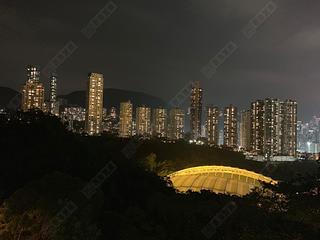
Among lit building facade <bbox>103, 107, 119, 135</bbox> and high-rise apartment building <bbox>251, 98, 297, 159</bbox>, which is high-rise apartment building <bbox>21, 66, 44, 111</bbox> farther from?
high-rise apartment building <bbox>251, 98, 297, 159</bbox>

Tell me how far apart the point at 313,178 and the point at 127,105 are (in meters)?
111

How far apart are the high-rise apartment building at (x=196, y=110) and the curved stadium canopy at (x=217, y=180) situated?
83789 millimetres

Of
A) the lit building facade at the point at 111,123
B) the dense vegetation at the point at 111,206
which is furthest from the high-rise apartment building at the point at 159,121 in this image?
the dense vegetation at the point at 111,206

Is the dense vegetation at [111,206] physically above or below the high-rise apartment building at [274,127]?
below

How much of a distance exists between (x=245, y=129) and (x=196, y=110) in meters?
24.8

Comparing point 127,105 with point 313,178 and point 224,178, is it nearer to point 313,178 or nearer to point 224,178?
point 224,178

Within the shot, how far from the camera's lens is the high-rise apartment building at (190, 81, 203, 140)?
120 m

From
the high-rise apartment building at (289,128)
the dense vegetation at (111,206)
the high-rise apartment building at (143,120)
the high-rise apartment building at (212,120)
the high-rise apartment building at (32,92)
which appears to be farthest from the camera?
the high-rise apartment building at (212,120)

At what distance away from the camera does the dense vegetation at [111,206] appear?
11734 millimetres

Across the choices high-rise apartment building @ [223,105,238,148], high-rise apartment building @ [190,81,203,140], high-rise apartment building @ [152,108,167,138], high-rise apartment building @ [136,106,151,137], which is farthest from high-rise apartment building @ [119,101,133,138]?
high-rise apartment building @ [223,105,238,148]

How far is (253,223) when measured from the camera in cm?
1329

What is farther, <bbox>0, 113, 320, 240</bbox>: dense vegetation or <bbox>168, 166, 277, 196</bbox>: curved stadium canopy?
<bbox>168, 166, 277, 196</bbox>: curved stadium canopy

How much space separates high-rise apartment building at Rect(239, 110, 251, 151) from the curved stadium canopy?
94.9 meters

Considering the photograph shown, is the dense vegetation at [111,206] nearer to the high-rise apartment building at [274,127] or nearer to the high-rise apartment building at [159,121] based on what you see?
the high-rise apartment building at [274,127]
